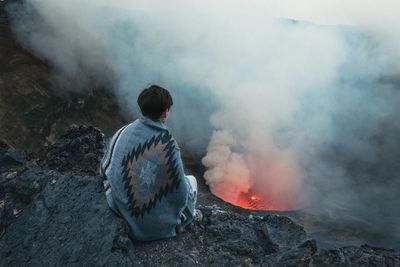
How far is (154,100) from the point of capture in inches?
131

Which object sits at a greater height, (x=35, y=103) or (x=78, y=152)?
(x=78, y=152)

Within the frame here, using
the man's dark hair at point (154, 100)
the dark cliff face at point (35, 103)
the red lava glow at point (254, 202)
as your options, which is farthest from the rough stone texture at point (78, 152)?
the red lava glow at point (254, 202)

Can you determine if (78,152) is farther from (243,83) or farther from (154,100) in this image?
(243,83)

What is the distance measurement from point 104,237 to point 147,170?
720mm

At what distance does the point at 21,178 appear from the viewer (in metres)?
4.52

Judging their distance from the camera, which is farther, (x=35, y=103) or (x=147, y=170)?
(x=35, y=103)

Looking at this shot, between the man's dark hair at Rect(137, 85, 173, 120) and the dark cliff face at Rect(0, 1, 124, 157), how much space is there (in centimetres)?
667

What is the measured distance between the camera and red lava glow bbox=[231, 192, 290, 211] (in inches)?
435

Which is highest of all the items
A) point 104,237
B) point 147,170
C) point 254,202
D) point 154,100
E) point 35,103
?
point 154,100

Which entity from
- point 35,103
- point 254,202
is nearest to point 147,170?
point 35,103

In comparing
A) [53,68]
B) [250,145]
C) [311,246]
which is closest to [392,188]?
[250,145]

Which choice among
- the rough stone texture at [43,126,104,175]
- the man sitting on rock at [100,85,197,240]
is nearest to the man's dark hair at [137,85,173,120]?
the man sitting on rock at [100,85,197,240]

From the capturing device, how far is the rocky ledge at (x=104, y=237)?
11.8ft

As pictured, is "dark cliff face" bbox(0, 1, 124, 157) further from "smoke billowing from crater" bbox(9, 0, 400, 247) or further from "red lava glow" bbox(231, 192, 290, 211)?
"red lava glow" bbox(231, 192, 290, 211)
